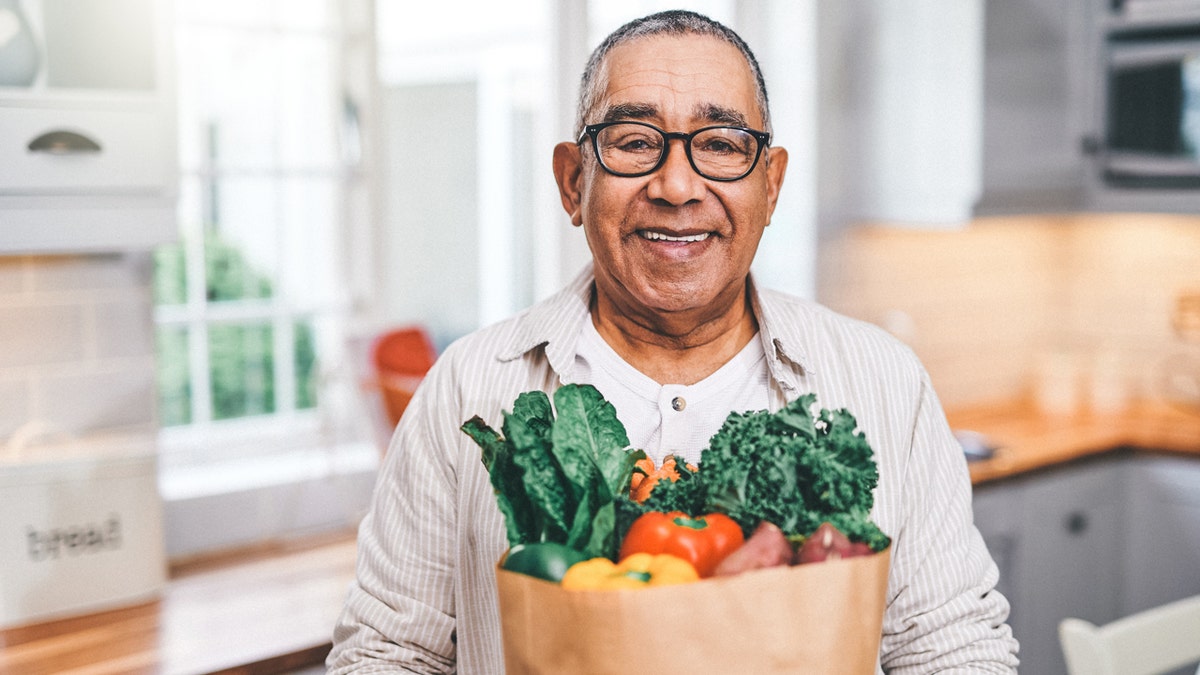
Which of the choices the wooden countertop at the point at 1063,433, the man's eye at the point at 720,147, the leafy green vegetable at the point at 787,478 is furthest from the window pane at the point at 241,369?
the leafy green vegetable at the point at 787,478

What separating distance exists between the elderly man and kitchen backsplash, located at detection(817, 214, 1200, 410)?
73.9 inches

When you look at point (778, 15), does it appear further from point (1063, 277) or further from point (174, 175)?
point (174, 175)

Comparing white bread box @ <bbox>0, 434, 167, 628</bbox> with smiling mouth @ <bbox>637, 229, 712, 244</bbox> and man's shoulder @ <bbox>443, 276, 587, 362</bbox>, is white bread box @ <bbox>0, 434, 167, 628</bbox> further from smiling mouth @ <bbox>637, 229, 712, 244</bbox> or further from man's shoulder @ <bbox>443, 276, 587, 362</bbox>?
smiling mouth @ <bbox>637, 229, 712, 244</bbox>

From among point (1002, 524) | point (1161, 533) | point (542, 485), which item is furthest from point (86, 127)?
point (1161, 533)

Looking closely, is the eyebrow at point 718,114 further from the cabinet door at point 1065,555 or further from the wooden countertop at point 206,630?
the cabinet door at point 1065,555

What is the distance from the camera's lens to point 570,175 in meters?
1.43

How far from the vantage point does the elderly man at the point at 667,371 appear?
1.26m

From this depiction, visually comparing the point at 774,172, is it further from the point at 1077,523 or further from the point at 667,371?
the point at 1077,523

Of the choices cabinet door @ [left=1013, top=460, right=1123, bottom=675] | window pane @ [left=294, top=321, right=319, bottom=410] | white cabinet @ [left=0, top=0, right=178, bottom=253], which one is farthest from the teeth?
cabinet door @ [left=1013, top=460, right=1123, bottom=675]

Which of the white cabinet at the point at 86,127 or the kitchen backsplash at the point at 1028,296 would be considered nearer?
the white cabinet at the point at 86,127

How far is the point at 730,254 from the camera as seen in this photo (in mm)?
1278

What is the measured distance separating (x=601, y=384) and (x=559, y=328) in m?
0.08

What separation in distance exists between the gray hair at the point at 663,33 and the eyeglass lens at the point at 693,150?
0.22ft

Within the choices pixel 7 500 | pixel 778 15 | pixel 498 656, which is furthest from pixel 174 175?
pixel 778 15
